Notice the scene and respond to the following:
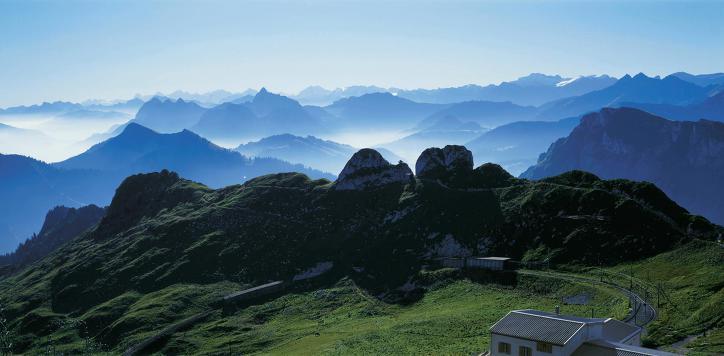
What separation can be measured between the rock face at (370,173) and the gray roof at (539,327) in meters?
121

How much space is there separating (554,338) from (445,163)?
418 ft

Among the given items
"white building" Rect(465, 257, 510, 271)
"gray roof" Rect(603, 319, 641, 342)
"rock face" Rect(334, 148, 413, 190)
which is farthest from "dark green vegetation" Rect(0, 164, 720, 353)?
"gray roof" Rect(603, 319, 641, 342)

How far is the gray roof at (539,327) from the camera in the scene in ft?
210

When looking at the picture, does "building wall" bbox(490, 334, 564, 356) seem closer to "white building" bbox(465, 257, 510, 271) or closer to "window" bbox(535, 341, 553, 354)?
"window" bbox(535, 341, 553, 354)

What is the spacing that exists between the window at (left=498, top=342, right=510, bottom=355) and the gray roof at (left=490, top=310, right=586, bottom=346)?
121 centimetres

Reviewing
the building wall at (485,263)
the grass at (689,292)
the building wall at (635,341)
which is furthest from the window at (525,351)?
the building wall at (485,263)

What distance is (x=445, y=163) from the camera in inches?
7466

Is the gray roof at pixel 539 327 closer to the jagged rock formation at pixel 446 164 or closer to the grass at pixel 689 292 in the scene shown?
the grass at pixel 689 292

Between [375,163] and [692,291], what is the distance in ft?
369

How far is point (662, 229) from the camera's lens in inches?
4929

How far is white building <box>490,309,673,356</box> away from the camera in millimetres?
63025

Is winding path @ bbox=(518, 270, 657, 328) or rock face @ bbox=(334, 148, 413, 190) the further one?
rock face @ bbox=(334, 148, 413, 190)

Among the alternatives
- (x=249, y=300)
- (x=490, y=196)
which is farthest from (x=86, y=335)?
(x=490, y=196)

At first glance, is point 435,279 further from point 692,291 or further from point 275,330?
point 692,291
